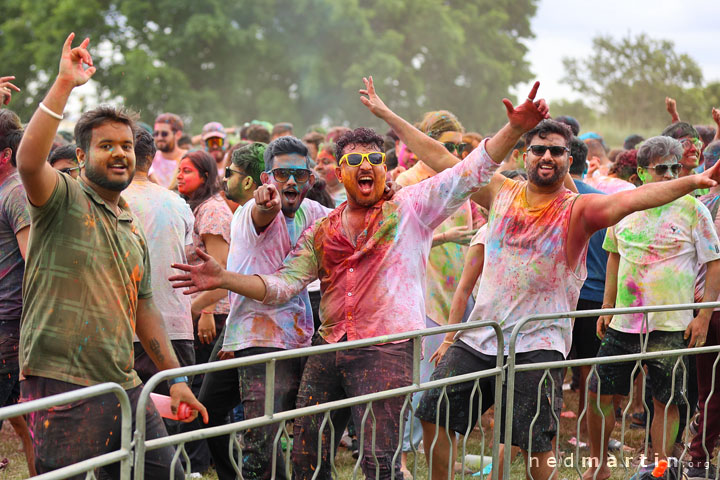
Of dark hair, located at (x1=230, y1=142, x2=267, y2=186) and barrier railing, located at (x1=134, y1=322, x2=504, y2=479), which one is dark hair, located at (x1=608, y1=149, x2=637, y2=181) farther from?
dark hair, located at (x1=230, y1=142, x2=267, y2=186)

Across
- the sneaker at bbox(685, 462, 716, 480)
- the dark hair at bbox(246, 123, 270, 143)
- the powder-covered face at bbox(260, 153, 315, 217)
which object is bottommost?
the sneaker at bbox(685, 462, 716, 480)

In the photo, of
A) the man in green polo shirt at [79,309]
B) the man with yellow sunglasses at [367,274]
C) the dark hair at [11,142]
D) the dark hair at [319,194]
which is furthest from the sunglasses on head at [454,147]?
the man in green polo shirt at [79,309]

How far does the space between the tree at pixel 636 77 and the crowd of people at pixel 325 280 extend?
32413mm

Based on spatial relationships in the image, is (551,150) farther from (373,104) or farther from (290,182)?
(290,182)

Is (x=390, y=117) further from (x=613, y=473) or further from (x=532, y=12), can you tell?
(x=532, y=12)

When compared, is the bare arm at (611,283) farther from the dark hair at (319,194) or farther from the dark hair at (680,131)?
the dark hair at (319,194)

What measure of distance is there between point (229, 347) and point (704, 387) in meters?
3.21

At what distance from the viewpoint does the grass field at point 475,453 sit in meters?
6.07

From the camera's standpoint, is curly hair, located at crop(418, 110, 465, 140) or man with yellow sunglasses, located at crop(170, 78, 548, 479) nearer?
man with yellow sunglasses, located at crop(170, 78, 548, 479)

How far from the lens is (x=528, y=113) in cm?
438

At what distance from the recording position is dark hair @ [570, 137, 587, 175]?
6.16 meters

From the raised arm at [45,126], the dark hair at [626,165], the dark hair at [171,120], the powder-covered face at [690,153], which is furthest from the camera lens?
the dark hair at [171,120]

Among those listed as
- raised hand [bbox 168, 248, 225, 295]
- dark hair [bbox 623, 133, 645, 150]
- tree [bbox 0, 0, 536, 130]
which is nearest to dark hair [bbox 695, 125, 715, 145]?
dark hair [bbox 623, 133, 645, 150]

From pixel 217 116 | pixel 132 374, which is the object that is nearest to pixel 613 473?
pixel 132 374
